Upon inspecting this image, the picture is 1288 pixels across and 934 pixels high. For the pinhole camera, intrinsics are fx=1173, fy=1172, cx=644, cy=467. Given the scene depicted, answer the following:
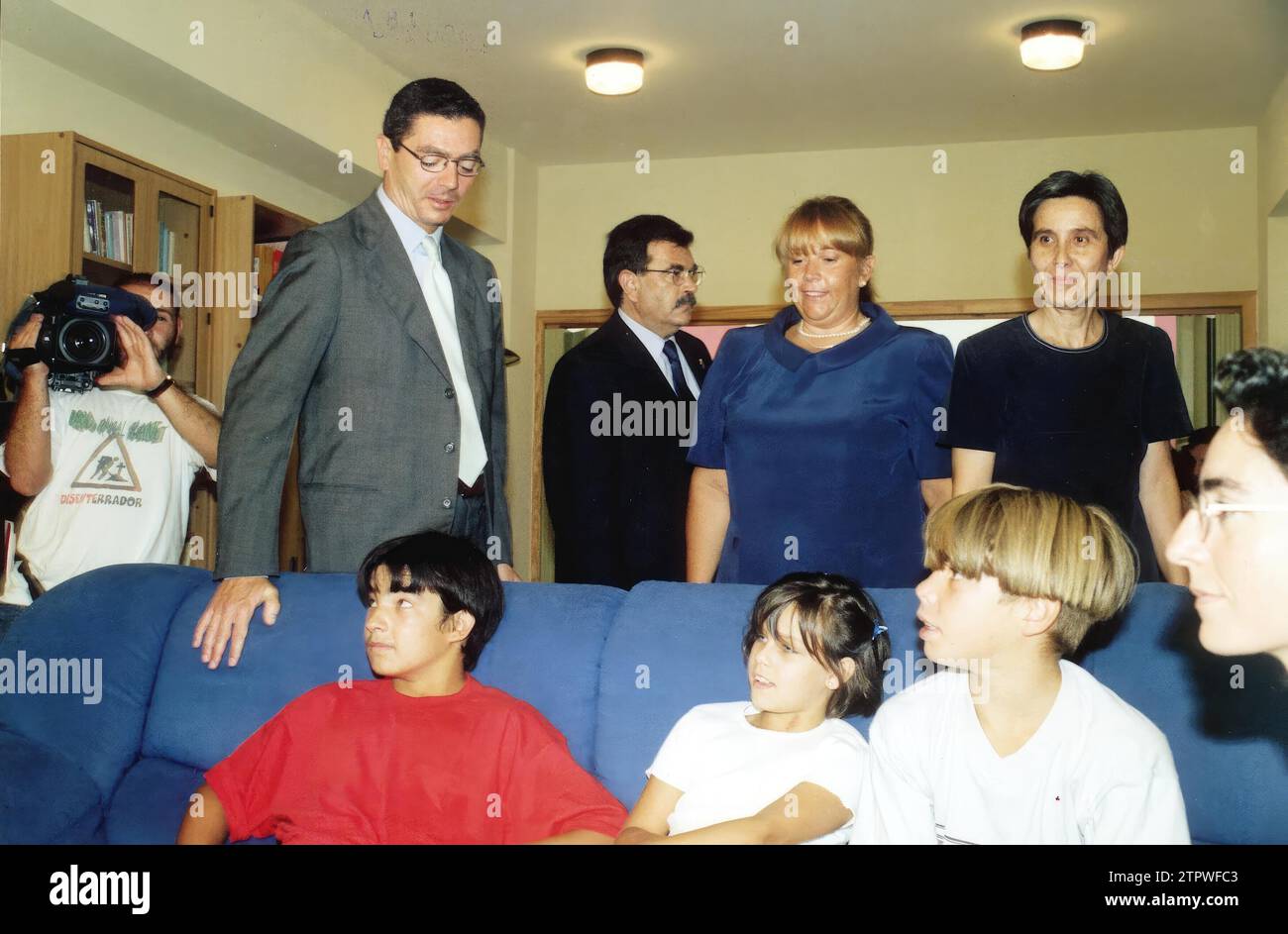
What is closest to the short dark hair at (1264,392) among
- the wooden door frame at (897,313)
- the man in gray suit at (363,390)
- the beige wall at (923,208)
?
the man in gray suit at (363,390)

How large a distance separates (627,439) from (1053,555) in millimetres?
1385

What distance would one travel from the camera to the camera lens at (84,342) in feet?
8.16

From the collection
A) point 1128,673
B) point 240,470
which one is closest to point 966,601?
point 1128,673

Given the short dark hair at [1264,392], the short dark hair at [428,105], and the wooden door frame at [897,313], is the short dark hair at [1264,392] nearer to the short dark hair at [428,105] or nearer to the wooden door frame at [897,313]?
the short dark hair at [428,105]

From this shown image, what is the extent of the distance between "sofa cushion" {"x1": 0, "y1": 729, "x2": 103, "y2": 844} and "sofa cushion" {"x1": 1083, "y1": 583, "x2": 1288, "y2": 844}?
1459 millimetres

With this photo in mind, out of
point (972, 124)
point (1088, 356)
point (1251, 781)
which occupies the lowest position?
point (1251, 781)

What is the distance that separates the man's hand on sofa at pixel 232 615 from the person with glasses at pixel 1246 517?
134cm

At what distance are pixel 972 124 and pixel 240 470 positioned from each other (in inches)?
147

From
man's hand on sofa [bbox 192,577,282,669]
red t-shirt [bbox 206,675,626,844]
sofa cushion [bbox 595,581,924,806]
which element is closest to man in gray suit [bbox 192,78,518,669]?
man's hand on sofa [bbox 192,577,282,669]

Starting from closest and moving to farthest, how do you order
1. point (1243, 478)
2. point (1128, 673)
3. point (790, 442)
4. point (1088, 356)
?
point (1243, 478) < point (1128, 673) < point (1088, 356) < point (790, 442)

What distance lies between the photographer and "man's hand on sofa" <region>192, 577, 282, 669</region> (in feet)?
6.10

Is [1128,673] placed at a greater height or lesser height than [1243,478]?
lesser

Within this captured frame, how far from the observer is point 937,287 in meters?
4.95
